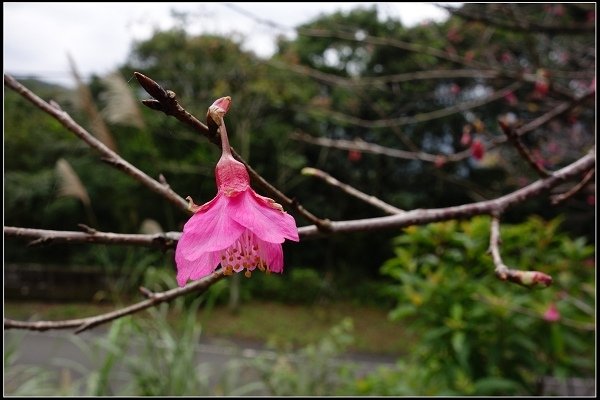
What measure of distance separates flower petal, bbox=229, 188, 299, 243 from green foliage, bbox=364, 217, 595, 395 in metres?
1.56

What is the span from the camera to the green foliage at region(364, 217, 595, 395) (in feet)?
6.57

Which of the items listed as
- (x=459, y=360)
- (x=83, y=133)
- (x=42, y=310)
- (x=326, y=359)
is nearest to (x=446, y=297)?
(x=459, y=360)

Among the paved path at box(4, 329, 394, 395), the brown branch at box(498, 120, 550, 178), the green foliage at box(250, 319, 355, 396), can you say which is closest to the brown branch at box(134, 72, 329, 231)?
the brown branch at box(498, 120, 550, 178)

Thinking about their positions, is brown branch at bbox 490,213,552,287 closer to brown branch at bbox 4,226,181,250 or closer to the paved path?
brown branch at bbox 4,226,181,250

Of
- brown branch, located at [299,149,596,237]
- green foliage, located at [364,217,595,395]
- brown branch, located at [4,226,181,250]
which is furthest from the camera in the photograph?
green foliage, located at [364,217,595,395]

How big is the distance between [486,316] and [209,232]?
75.8 inches

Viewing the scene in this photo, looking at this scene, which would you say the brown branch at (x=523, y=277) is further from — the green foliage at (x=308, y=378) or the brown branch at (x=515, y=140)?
the green foliage at (x=308, y=378)

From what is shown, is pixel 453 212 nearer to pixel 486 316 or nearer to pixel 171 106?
pixel 171 106

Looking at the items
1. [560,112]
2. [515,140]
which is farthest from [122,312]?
[560,112]

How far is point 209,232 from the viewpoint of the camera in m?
0.43

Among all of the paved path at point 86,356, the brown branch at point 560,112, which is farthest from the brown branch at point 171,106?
the paved path at point 86,356

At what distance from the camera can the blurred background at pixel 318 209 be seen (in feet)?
7.30

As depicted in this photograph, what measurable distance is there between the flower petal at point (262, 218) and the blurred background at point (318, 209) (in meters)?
1.66

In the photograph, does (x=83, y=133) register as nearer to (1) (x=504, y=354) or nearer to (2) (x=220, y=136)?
(2) (x=220, y=136)
